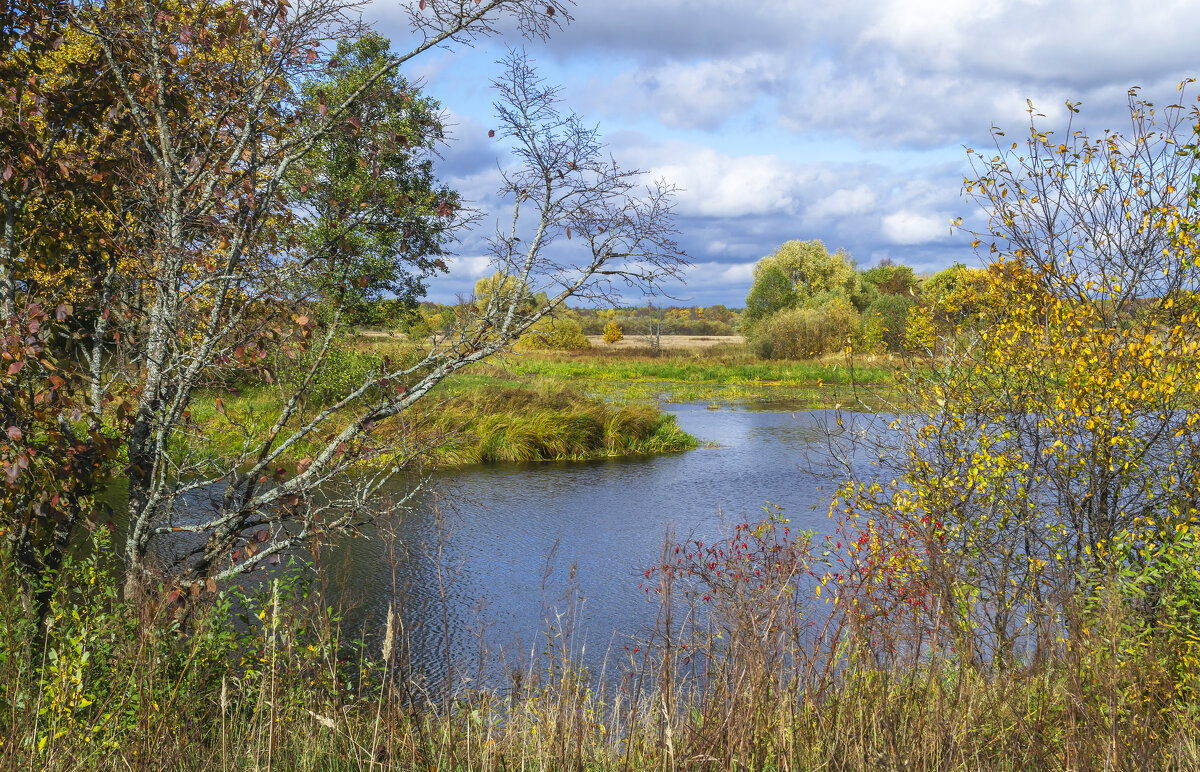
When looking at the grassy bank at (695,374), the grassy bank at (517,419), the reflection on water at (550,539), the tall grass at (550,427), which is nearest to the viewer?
the reflection on water at (550,539)

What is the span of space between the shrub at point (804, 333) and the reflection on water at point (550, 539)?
95.2 feet

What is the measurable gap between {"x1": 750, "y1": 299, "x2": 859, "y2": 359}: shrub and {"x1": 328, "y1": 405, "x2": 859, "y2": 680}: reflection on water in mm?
29010

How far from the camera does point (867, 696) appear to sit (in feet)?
9.48

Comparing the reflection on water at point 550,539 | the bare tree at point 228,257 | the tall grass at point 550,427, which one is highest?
the bare tree at point 228,257

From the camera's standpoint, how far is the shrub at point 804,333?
4569cm

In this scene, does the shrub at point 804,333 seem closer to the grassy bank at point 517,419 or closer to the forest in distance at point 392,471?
the grassy bank at point 517,419

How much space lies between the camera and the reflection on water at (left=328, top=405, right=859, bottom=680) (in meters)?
6.82

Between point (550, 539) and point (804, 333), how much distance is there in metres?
38.6

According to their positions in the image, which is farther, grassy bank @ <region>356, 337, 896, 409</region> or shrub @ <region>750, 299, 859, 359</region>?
shrub @ <region>750, 299, 859, 359</region>

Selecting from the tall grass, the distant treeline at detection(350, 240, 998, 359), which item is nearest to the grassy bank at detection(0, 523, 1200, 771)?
the tall grass

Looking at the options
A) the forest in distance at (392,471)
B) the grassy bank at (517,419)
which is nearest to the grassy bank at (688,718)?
the forest in distance at (392,471)

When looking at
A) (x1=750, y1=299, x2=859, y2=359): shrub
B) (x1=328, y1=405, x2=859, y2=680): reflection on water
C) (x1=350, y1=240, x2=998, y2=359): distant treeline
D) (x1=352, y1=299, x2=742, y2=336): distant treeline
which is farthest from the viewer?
(x1=750, y1=299, x2=859, y2=359): shrub

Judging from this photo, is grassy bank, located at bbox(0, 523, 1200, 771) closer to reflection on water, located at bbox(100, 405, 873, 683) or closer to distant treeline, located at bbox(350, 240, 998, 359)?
reflection on water, located at bbox(100, 405, 873, 683)

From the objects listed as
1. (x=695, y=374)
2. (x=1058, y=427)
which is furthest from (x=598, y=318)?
(x=1058, y=427)
